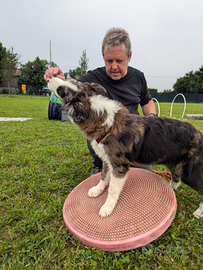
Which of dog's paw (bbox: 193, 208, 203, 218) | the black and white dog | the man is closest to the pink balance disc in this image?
the black and white dog

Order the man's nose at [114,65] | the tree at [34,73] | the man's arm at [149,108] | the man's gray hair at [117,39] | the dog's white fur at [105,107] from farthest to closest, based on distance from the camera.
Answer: the tree at [34,73] → the man's arm at [149,108] → the man's nose at [114,65] → the man's gray hair at [117,39] → the dog's white fur at [105,107]

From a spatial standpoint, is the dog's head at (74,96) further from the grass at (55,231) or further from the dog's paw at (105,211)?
the grass at (55,231)

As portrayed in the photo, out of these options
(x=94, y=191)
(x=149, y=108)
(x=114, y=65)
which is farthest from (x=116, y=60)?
(x=94, y=191)

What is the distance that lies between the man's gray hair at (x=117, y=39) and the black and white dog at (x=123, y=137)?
1.15 m

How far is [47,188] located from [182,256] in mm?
2503

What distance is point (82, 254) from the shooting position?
2021 mm

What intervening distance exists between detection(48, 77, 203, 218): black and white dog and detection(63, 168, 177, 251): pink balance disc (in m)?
0.20

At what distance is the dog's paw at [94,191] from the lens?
2904mm

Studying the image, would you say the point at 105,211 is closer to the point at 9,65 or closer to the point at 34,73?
the point at 9,65

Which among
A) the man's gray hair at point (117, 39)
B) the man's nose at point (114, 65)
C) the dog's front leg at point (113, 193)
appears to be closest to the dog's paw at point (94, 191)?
the dog's front leg at point (113, 193)

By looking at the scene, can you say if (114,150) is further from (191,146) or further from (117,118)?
(191,146)

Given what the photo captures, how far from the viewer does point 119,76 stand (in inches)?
145

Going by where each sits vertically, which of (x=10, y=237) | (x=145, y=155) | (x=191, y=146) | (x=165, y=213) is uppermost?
(x=191, y=146)

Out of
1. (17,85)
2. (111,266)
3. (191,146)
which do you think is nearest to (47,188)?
(111,266)
